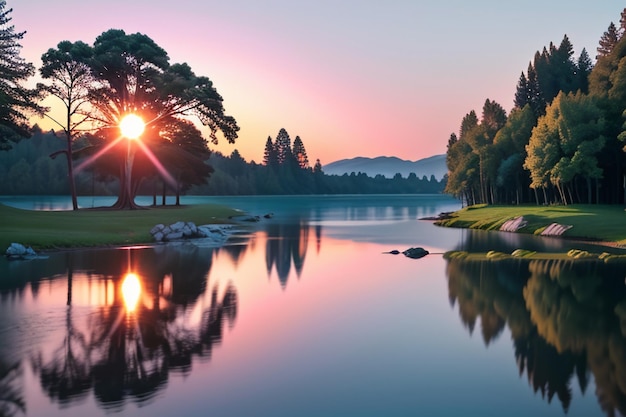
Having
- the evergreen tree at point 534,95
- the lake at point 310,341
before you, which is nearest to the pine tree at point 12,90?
the lake at point 310,341

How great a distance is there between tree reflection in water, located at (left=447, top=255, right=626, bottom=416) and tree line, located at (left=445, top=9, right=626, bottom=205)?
44.7 m

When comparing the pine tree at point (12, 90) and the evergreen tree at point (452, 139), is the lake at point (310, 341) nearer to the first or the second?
the pine tree at point (12, 90)

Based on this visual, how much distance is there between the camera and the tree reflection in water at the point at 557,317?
12875 millimetres

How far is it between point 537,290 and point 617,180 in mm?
66597

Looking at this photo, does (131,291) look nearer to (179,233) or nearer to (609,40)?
(179,233)

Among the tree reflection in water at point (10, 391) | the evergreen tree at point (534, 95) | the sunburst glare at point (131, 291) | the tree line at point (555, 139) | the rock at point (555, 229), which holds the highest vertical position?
the evergreen tree at point (534, 95)

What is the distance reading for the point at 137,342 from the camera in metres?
15.6

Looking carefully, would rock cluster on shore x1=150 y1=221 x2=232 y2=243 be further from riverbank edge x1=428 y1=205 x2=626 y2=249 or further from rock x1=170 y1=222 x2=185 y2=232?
riverbank edge x1=428 y1=205 x2=626 y2=249

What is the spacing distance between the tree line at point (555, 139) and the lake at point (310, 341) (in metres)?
52.2

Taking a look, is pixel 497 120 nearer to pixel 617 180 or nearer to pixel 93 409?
pixel 617 180

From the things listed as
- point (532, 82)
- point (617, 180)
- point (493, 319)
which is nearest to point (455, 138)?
point (532, 82)

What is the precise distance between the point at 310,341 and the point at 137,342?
16.2 ft

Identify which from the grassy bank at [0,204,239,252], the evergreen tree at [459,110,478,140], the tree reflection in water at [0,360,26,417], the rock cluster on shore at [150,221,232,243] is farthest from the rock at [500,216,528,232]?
the evergreen tree at [459,110,478,140]

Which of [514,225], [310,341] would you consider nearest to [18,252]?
[310,341]
